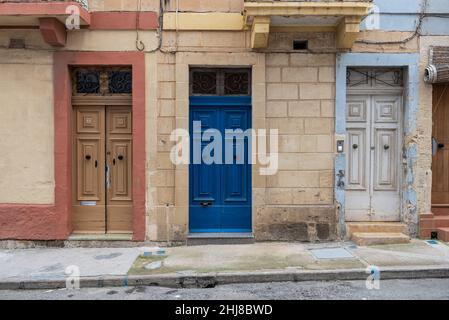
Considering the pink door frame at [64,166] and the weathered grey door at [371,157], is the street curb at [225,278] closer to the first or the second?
the pink door frame at [64,166]

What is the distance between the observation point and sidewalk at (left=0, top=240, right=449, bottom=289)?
7250mm

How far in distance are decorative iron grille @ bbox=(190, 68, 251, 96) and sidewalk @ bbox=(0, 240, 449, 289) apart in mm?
2706

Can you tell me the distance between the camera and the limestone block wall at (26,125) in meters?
8.99

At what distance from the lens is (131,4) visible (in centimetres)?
909

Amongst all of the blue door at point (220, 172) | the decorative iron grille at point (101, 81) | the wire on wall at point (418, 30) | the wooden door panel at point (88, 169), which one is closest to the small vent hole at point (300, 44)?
the wire on wall at point (418, 30)

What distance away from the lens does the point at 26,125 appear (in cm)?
903

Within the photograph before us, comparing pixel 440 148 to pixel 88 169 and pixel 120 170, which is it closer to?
pixel 120 170

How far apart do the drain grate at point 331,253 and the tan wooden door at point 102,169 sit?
328 cm

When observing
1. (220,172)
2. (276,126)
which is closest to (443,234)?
(276,126)

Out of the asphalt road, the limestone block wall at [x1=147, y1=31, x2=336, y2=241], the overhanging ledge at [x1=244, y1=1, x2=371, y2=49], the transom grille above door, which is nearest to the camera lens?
the asphalt road

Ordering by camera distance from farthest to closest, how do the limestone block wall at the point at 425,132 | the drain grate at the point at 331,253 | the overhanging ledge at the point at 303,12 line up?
1. the limestone block wall at the point at 425,132
2. the overhanging ledge at the point at 303,12
3. the drain grate at the point at 331,253

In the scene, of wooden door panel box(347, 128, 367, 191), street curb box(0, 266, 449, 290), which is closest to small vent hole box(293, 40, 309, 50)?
wooden door panel box(347, 128, 367, 191)

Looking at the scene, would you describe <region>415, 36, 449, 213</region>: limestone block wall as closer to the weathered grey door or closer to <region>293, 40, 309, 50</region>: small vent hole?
the weathered grey door

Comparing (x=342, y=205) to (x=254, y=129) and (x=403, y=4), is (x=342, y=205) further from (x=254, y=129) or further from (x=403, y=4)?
(x=403, y=4)
